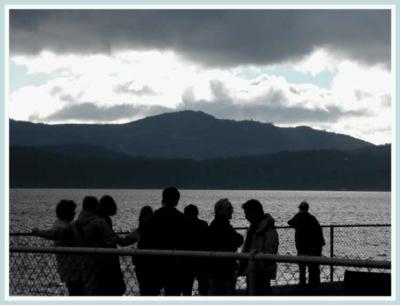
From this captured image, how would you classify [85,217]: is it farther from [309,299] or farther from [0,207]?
[309,299]

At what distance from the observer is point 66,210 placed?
9664mm

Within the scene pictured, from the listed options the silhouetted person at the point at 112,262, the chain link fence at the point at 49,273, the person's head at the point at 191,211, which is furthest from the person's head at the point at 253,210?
the silhouetted person at the point at 112,262

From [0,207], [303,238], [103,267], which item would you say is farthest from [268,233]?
[303,238]

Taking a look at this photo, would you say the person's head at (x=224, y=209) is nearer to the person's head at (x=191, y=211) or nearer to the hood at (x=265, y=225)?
the hood at (x=265, y=225)

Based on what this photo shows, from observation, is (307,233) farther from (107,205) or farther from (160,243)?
(107,205)

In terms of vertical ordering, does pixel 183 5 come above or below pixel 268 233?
above

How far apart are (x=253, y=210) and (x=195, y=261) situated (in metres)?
1.06

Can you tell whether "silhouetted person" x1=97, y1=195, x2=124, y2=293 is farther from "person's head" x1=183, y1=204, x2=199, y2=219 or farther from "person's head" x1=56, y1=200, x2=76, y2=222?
"person's head" x1=183, y1=204, x2=199, y2=219

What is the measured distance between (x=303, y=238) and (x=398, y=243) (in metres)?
7.59

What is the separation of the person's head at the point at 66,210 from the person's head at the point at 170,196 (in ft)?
3.65

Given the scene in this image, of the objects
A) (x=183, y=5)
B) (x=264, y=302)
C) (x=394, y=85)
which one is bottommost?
(x=264, y=302)

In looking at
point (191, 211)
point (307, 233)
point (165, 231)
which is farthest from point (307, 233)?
point (165, 231)

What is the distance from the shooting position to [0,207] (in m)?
7.76

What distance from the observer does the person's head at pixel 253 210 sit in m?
9.32
